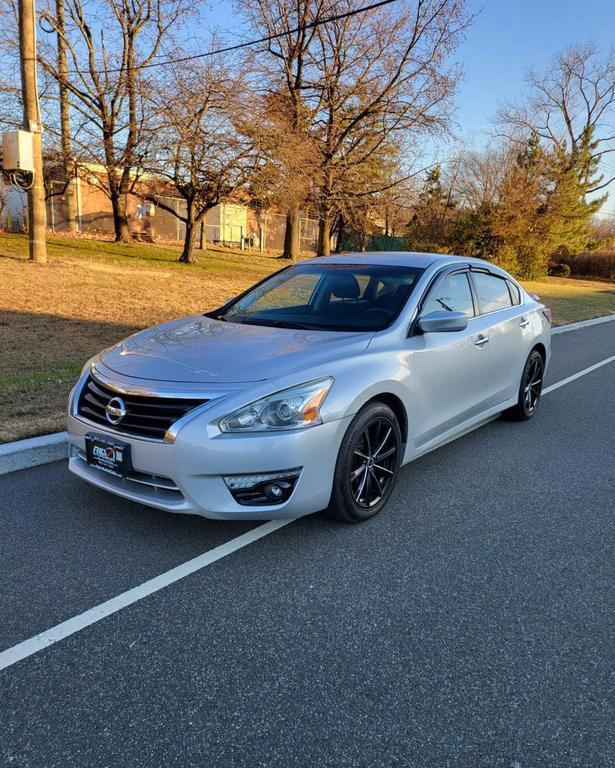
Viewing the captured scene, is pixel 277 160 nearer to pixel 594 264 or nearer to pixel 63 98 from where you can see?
pixel 63 98

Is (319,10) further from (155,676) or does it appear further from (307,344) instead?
(155,676)

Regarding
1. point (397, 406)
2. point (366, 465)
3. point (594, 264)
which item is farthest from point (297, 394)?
point (594, 264)

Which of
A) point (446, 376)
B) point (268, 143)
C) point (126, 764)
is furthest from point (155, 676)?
point (268, 143)

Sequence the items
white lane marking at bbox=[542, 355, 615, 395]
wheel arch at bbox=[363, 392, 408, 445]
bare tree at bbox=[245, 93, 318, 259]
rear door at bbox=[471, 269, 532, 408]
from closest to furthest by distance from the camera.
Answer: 1. wheel arch at bbox=[363, 392, 408, 445]
2. rear door at bbox=[471, 269, 532, 408]
3. white lane marking at bbox=[542, 355, 615, 395]
4. bare tree at bbox=[245, 93, 318, 259]

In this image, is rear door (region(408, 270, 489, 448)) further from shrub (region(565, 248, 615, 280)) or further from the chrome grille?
shrub (region(565, 248, 615, 280))

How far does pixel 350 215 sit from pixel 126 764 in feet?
78.5

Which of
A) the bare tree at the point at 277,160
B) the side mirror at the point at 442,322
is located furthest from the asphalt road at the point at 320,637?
the bare tree at the point at 277,160

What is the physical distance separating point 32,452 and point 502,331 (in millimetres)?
4023

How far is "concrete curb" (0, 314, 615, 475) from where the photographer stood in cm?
425

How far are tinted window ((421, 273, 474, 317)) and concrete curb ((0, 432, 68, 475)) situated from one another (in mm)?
2985

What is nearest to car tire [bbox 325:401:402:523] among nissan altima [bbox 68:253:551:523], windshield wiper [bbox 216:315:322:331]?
nissan altima [bbox 68:253:551:523]

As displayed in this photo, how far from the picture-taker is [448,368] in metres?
4.28

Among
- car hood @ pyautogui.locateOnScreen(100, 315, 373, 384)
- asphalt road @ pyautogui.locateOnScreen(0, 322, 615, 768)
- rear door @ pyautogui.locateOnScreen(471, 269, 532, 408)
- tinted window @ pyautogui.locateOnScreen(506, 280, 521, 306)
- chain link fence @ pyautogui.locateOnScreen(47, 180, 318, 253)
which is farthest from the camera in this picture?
chain link fence @ pyautogui.locateOnScreen(47, 180, 318, 253)

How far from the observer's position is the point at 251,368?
3295 millimetres
